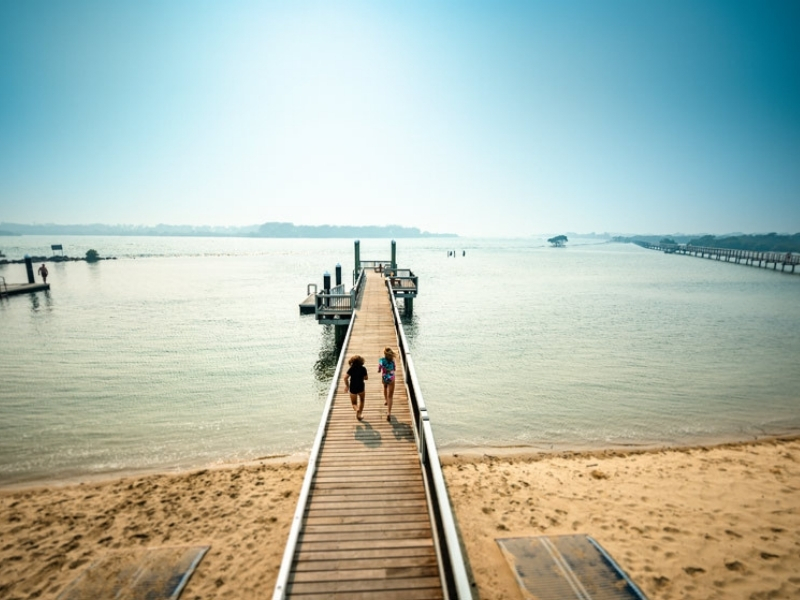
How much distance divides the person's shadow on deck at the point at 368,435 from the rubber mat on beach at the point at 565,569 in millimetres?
3225

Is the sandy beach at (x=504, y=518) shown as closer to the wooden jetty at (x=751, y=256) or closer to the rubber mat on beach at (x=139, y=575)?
the rubber mat on beach at (x=139, y=575)

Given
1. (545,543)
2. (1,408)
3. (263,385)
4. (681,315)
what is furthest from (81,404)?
(681,315)

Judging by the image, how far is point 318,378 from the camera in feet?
59.1

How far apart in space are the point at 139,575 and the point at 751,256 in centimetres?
12071

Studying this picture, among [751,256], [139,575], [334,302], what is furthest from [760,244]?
[139,575]

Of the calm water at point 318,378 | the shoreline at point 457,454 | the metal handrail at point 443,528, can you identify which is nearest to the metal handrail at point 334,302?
the calm water at point 318,378

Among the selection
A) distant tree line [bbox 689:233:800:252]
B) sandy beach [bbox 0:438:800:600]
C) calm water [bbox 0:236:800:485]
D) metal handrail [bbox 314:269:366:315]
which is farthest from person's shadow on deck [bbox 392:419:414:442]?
distant tree line [bbox 689:233:800:252]

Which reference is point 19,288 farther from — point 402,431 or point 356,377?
point 402,431

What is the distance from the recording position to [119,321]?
28.2 metres

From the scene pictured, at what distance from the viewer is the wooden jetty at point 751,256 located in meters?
73.5

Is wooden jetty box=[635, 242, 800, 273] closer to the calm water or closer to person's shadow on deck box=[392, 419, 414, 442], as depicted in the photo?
the calm water

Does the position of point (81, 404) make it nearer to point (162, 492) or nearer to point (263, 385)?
point (263, 385)

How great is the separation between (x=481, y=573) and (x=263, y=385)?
1266 centimetres

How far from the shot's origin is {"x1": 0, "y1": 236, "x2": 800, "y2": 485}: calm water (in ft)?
41.9
